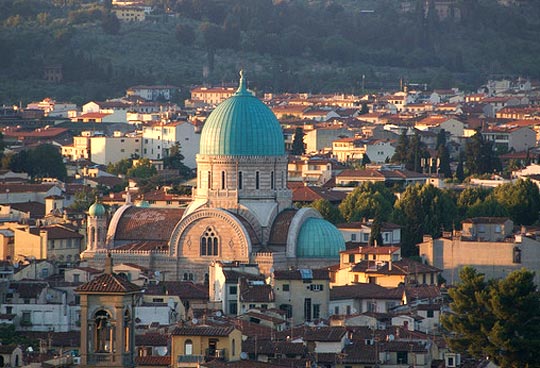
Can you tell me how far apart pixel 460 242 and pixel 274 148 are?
259 inches

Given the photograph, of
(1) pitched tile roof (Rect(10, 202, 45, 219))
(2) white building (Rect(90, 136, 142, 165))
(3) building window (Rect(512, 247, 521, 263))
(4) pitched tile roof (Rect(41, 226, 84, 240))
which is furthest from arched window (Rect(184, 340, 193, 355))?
(2) white building (Rect(90, 136, 142, 165))

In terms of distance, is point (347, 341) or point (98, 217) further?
point (98, 217)

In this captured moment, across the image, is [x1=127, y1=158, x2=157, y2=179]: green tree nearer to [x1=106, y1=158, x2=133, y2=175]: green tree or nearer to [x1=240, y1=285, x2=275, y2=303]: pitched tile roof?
[x1=106, y1=158, x2=133, y2=175]: green tree

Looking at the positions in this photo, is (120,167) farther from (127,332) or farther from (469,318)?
(127,332)

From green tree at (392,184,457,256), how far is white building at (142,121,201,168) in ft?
126

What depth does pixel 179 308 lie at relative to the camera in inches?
2717

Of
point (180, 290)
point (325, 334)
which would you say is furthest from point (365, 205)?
point (325, 334)

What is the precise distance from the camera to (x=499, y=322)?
195ft

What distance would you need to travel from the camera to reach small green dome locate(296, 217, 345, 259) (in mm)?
78250

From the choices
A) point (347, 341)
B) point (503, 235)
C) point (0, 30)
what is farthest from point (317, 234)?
point (0, 30)

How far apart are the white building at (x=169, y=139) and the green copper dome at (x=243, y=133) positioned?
50871mm

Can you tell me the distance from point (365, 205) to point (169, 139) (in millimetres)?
40083

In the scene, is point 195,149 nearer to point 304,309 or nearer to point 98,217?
point 98,217

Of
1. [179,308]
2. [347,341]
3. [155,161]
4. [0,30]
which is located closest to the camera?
[347,341]
